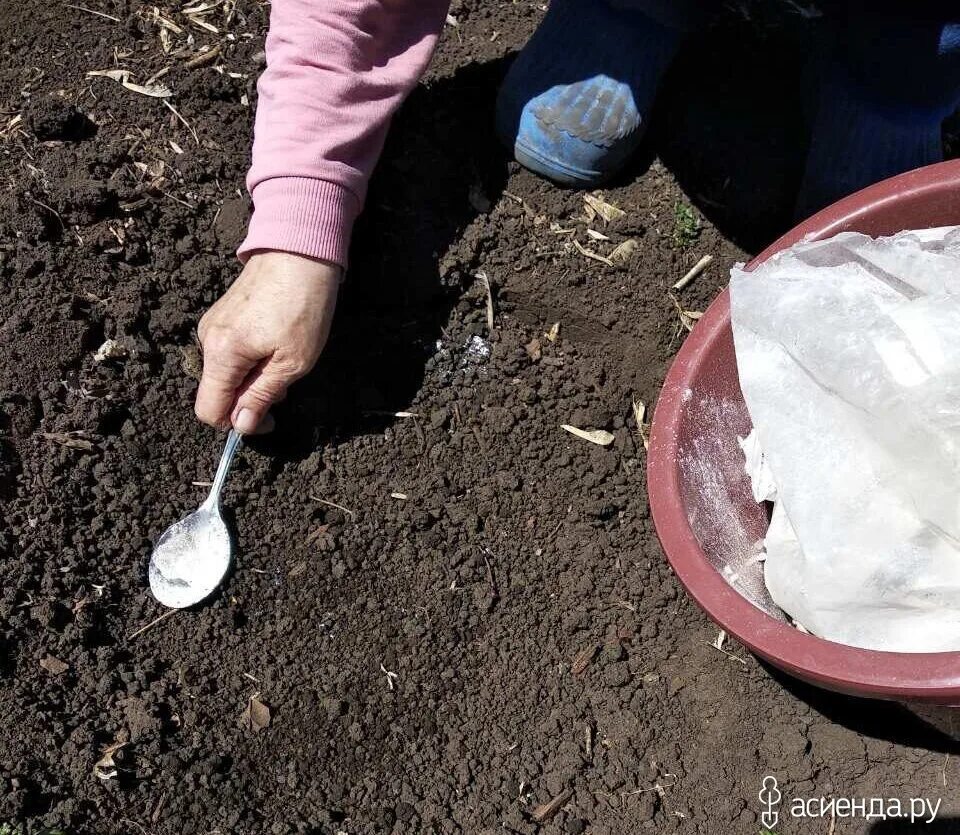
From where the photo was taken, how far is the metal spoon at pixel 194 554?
1386 mm

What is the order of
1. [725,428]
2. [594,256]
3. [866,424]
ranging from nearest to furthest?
[866,424]
[725,428]
[594,256]

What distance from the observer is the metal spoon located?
1.39 meters

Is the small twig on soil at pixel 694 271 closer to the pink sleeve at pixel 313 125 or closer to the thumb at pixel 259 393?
the pink sleeve at pixel 313 125

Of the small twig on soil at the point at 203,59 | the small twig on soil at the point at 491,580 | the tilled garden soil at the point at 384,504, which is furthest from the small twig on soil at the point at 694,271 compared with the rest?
the small twig on soil at the point at 203,59

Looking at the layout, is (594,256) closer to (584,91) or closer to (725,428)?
(584,91)

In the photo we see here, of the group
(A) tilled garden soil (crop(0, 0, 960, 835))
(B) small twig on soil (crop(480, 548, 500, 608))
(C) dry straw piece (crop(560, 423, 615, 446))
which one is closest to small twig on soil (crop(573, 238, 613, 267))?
(A) tilled garden soil (crop(0, 0, 960, 835))

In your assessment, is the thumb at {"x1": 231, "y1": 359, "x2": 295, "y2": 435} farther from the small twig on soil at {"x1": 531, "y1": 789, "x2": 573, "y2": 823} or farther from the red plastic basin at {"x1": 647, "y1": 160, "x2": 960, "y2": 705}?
the small twig on soil at {"x1": 531, "y1": 789, "x2": 573, "y2": 823}

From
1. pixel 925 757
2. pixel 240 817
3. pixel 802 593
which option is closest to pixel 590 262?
pixel 802 593

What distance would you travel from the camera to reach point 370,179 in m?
1.60

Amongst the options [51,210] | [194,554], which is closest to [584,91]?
[51,210]

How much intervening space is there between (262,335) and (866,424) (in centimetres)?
86

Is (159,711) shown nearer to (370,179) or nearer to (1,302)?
(1,302)

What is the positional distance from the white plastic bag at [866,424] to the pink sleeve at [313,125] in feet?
2.06

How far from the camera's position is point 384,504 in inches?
58.3
